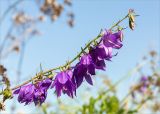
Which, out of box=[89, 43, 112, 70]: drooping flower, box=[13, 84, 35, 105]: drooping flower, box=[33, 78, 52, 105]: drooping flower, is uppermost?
box=[13, 84, 35, 105]: drooping flower

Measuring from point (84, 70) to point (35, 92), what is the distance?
31cm

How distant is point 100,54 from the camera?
2.54m

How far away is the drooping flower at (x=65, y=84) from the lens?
102 inches

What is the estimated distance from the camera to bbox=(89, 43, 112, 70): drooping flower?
98.7 inches

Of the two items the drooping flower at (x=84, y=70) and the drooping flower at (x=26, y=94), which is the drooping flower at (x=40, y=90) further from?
the drooping flower at (x=84, y=70)

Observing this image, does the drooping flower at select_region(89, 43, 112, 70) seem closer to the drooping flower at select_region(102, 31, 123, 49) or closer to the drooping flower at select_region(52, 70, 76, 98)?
the drooping flower at select_region(102, 31, 123, 49)

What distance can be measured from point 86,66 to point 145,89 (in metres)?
4.21

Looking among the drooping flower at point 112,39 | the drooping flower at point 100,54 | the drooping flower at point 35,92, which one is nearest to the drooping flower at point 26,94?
the drooping flower at point 35,92

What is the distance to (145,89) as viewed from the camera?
6637mm

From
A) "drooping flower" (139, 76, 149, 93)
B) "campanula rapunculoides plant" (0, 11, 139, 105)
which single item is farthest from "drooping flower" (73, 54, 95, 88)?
"drooping flower" (139, 76, 149, 93)

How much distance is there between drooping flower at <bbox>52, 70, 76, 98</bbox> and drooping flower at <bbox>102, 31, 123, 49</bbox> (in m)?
0.28

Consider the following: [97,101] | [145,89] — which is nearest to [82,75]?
[97,101]

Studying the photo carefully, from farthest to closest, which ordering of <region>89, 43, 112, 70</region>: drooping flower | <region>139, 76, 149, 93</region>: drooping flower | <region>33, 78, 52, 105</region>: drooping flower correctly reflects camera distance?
<region>139, 76, 149, 93</region>: drooping flower → <region>33, 78, 52, 105</region>: drooping flower → <region>89, 43, 112, 70</region>: drooping flower

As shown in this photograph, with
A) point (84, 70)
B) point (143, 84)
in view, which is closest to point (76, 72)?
point (84, 70)
